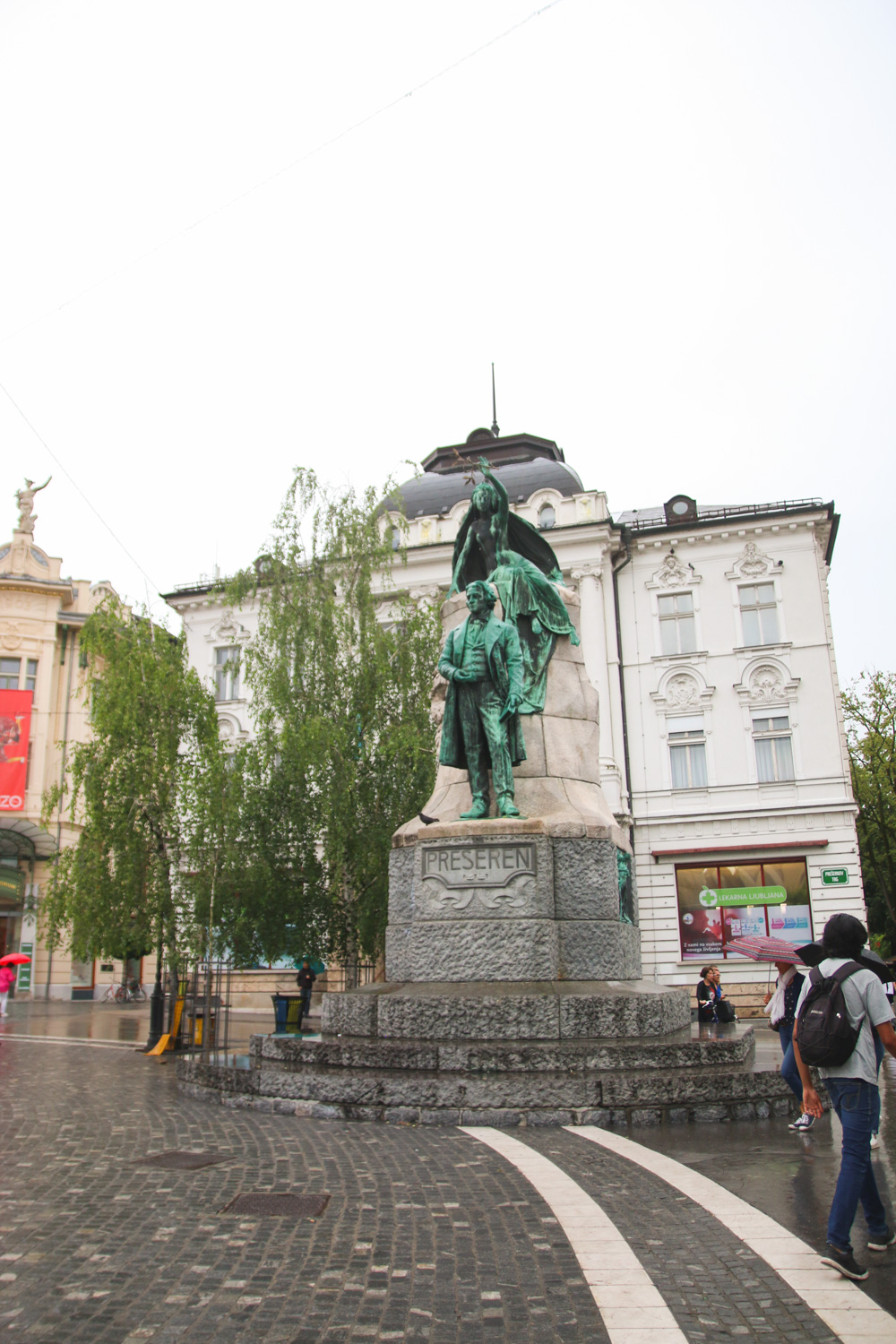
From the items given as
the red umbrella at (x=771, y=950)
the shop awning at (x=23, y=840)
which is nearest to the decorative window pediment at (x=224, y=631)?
the shop awning at (x=23, y=840)

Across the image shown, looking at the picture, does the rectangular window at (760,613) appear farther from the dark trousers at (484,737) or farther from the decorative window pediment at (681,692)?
the dark trousers at (484,737)

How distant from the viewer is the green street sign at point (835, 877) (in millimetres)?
27188

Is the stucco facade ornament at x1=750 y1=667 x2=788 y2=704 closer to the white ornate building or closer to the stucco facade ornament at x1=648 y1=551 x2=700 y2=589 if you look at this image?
the white ornate building

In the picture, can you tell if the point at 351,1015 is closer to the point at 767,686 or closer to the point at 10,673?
the point at 767,686

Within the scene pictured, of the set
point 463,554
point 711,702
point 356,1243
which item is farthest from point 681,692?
point 356,1243

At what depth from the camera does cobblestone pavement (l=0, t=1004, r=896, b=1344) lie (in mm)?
3350

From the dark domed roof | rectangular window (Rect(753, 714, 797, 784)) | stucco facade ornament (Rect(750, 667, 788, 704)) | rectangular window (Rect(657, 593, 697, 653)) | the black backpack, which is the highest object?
the dark domed roof

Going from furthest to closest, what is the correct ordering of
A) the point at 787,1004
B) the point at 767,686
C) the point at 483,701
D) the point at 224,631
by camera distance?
the point at 224,631 → the point at 767,686 → the point at 483,701 → the point at 787,1004

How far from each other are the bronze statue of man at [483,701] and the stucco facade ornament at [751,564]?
899 inches

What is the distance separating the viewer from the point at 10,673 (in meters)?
36.9

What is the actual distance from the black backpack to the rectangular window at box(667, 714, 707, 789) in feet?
85.7

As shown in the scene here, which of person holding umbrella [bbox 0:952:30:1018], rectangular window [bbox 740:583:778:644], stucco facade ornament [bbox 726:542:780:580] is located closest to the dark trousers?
person holding umbrella [bbox 0:952:30:1018]

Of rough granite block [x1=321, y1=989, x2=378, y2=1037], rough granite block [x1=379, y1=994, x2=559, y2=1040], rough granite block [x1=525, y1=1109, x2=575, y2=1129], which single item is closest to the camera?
rough granite block [x1=525, y1=1109, x2=575, y2=1129]

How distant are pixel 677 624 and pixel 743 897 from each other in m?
8.32
